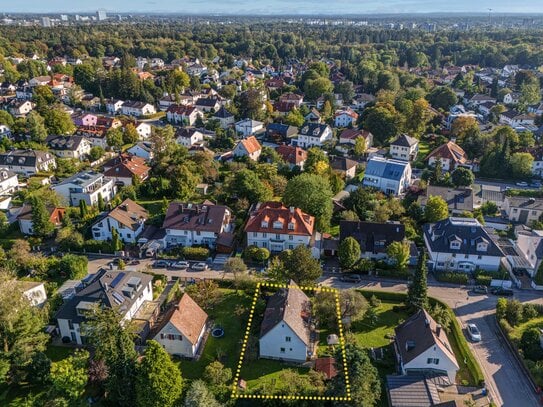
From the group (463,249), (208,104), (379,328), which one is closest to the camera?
(379,328)

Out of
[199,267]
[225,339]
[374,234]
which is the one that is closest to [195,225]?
[199,267]

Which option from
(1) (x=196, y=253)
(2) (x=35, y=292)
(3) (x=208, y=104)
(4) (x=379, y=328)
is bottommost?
(4) (x=379, y=328)

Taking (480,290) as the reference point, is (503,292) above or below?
above

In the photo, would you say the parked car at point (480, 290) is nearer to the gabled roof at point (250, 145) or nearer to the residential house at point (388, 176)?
the residential house at point (388, 176)

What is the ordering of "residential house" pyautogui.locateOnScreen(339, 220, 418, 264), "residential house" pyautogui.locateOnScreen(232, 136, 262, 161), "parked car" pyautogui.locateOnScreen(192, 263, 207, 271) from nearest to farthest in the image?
"parked car" pyautogui.locateOnScreen(192, 263, 207, 271) → "residential house" pyautogui.locateOnScreen(339, 220, 418, 264) → "residential house" pyautogui.locateOnScreen(232, 136, 262, 161)

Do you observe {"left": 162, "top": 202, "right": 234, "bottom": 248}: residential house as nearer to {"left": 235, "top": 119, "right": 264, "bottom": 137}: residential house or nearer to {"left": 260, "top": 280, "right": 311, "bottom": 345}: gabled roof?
{"left": 260, "top": 280, "right": 311, "bottom": 345}: gabled roof

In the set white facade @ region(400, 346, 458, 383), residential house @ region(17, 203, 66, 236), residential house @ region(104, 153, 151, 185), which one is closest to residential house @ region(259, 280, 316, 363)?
white facade @ region(400, 346, 458, 383)

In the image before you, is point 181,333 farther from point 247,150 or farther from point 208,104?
point 208,104

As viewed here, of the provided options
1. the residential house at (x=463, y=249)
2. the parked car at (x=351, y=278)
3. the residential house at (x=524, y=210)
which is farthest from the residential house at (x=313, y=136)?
the parked car at (x=351, y=278)
